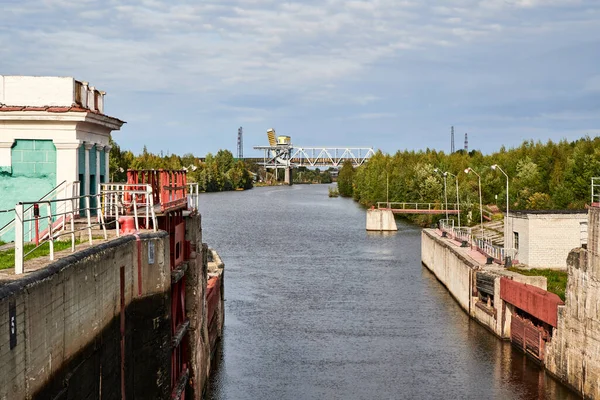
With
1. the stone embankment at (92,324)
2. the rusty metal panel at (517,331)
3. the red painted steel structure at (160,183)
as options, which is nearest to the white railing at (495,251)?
the rusty metal panel at (517,331)

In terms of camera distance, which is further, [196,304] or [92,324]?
[196,304]

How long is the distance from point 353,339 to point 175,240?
15.6 meters

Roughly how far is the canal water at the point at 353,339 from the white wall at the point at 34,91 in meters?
11.9

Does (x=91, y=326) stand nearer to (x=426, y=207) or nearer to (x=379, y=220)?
(x=379, y=220)

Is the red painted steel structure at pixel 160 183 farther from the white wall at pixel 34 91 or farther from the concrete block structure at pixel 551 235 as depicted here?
the concrete block structure at pixel 551 235

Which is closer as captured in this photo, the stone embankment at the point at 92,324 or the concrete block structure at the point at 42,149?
the stone embankment at the point at 92,324

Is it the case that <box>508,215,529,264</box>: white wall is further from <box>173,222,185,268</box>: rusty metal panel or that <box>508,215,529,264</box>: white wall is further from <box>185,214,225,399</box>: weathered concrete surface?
<box>173,222,185,268</box>: rusty metal panel

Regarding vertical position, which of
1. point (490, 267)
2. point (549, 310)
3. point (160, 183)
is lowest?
point (549, 310)

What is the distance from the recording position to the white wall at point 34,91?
1944 cm

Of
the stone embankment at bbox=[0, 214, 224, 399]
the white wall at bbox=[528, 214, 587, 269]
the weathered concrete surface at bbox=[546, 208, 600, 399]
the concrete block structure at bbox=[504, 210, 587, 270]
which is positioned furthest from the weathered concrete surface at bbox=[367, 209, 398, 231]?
the stone embankment at bbox=[0, 214, 224, 399]

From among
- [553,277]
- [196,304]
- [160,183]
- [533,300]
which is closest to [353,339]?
[533,300]

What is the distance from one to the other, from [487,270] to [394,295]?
957cm

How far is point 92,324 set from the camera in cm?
1122

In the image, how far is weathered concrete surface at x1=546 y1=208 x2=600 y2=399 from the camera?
934 inches
